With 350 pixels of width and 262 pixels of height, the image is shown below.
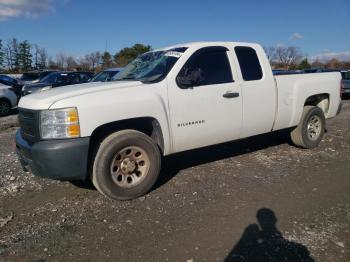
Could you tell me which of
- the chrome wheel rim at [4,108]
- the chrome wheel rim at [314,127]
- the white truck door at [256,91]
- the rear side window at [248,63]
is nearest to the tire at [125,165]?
the white truck door at [256,91]

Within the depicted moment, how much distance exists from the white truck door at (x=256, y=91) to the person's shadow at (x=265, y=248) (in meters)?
2.11

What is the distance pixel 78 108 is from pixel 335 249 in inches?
118

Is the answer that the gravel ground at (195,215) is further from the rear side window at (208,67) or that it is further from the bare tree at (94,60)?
the bare tree at (94,60)

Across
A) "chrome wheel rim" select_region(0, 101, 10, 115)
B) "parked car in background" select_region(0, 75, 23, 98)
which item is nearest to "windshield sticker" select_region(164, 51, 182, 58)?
A: "chrome wheel rim" select_region(0, 101, 10, 115)

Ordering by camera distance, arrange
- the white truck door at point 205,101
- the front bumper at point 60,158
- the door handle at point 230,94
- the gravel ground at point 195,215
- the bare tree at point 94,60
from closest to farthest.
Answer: the gravel ground at point 195,215, the front bumper at point 60,158, the white truck door at point 205,101, the door handle at point 230,94, the bare tree at point 94,60

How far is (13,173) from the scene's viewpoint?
5.70 metres

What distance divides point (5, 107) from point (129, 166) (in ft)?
36.9

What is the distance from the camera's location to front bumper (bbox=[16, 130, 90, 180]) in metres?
3.95

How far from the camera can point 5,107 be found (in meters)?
13.9

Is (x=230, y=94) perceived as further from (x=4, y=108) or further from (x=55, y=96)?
(x=4, y=108)

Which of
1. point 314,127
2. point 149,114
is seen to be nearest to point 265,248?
point 149,114

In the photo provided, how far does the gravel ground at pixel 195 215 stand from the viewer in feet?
10.9

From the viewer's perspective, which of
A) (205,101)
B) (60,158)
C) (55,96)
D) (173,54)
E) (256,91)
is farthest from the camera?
(256,91)

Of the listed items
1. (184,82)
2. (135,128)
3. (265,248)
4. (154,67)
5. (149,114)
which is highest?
(154,67)
